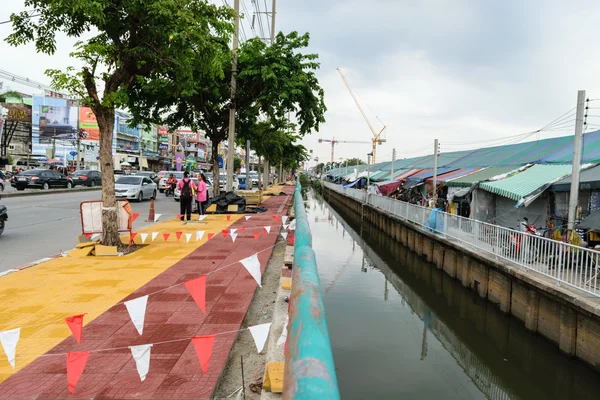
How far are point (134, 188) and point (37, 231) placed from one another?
35.6ft

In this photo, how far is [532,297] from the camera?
858 cm

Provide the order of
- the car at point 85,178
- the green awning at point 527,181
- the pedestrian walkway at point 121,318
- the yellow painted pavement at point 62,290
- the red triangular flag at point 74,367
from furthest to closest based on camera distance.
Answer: the car at point 85,178 < the green awning at point 527,181 < the yellow painted pavement at point 62,290 < the pedestrian walkway at point 121,318 < the red triangular flag at point 74,367

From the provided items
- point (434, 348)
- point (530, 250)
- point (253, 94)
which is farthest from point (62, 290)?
point (253, 94)

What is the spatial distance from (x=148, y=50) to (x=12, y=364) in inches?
284

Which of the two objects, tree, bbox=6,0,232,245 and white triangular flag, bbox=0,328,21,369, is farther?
tree, bbox=6,0,232,245

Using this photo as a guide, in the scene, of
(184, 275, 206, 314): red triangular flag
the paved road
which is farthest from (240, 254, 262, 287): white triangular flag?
the paved road

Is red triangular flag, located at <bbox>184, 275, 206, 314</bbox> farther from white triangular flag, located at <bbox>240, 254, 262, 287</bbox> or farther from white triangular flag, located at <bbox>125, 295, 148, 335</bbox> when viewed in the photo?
white triangular flag, located at <bbox>125, 295, 148, 335</bbox>

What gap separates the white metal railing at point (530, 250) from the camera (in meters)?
7.17

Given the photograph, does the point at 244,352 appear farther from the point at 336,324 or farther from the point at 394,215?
the point at 394,215

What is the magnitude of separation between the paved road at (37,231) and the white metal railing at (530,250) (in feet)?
33.8

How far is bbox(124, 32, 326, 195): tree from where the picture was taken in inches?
679

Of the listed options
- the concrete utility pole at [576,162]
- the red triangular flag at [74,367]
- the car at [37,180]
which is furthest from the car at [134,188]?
the red triangular flag at [74,367]

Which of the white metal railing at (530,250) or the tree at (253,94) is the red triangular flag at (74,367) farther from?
the tree at (253,94)

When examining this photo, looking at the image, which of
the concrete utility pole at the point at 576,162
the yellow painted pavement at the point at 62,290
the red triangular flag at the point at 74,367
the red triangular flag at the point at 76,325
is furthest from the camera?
the concrete utility pole at the point at 576,162
